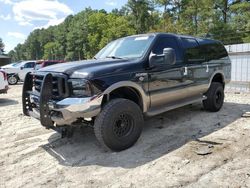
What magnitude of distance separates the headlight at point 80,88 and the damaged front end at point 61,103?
3cm

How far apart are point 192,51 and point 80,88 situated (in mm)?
3225

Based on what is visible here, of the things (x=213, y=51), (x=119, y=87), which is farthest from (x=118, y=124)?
(x=213, y=51)

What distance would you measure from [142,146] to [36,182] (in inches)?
74.7

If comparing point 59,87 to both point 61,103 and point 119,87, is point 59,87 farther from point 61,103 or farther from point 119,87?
point 119,87

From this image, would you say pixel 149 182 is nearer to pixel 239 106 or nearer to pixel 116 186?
pixel 116 186

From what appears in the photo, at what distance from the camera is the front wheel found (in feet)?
15.1

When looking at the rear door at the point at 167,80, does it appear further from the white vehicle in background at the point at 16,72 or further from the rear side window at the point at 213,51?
the white vehicle in background at the point at 16,72

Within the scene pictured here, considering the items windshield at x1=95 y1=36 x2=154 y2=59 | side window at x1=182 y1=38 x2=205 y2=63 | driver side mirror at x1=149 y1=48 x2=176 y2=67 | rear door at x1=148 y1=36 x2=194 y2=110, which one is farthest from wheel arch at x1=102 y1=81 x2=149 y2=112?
side window at x1=182 y1=38 x2=205 y2=63

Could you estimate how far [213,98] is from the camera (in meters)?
7.35

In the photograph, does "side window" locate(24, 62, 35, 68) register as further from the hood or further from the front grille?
the front grille

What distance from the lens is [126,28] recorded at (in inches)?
2071

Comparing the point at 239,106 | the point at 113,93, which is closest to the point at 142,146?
the point at 113,93

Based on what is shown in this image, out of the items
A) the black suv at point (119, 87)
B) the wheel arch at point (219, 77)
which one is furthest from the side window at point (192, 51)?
the wheel arch at point (219, 77)

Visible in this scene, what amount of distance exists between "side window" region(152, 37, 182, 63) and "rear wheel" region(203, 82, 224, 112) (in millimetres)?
1632
